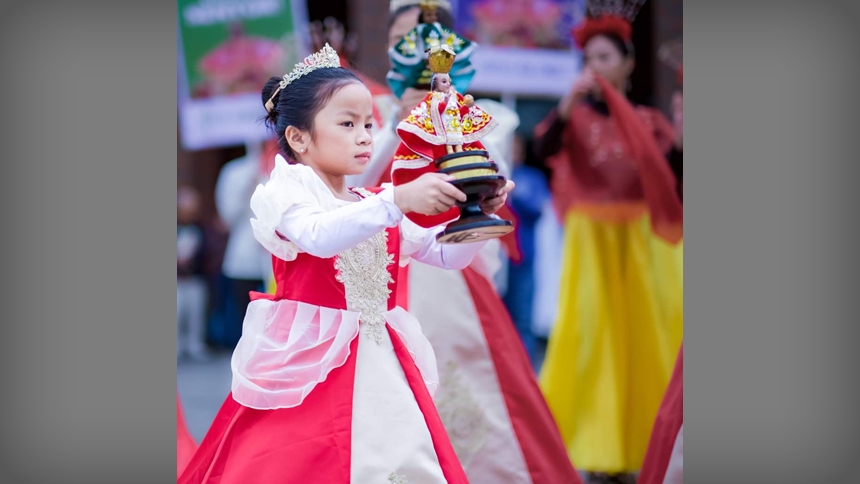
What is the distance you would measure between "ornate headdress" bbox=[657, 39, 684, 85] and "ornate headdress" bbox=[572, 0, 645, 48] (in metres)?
0.21

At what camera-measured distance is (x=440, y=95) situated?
2.45m

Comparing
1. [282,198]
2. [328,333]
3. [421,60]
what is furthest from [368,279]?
[421,60]

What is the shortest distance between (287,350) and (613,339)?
251 centimetres

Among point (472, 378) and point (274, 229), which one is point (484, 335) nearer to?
point (472, 378)

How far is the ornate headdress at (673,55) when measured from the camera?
481 centimetres

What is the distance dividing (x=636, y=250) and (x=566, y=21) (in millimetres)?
1939

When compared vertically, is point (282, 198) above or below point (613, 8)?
below

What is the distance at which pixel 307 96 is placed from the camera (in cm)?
257

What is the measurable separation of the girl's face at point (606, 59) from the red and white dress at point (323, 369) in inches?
95.3

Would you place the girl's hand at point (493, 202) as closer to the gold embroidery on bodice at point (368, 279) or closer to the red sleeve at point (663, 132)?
the gold embroidery on bodice at point (368, 279)

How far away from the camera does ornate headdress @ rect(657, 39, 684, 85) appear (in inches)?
189

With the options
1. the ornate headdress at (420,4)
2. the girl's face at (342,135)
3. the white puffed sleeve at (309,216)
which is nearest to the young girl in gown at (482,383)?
the ornate headdress at (420,4)

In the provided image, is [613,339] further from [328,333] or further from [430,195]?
[430,195]

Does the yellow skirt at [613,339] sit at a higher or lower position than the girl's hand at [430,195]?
lower
